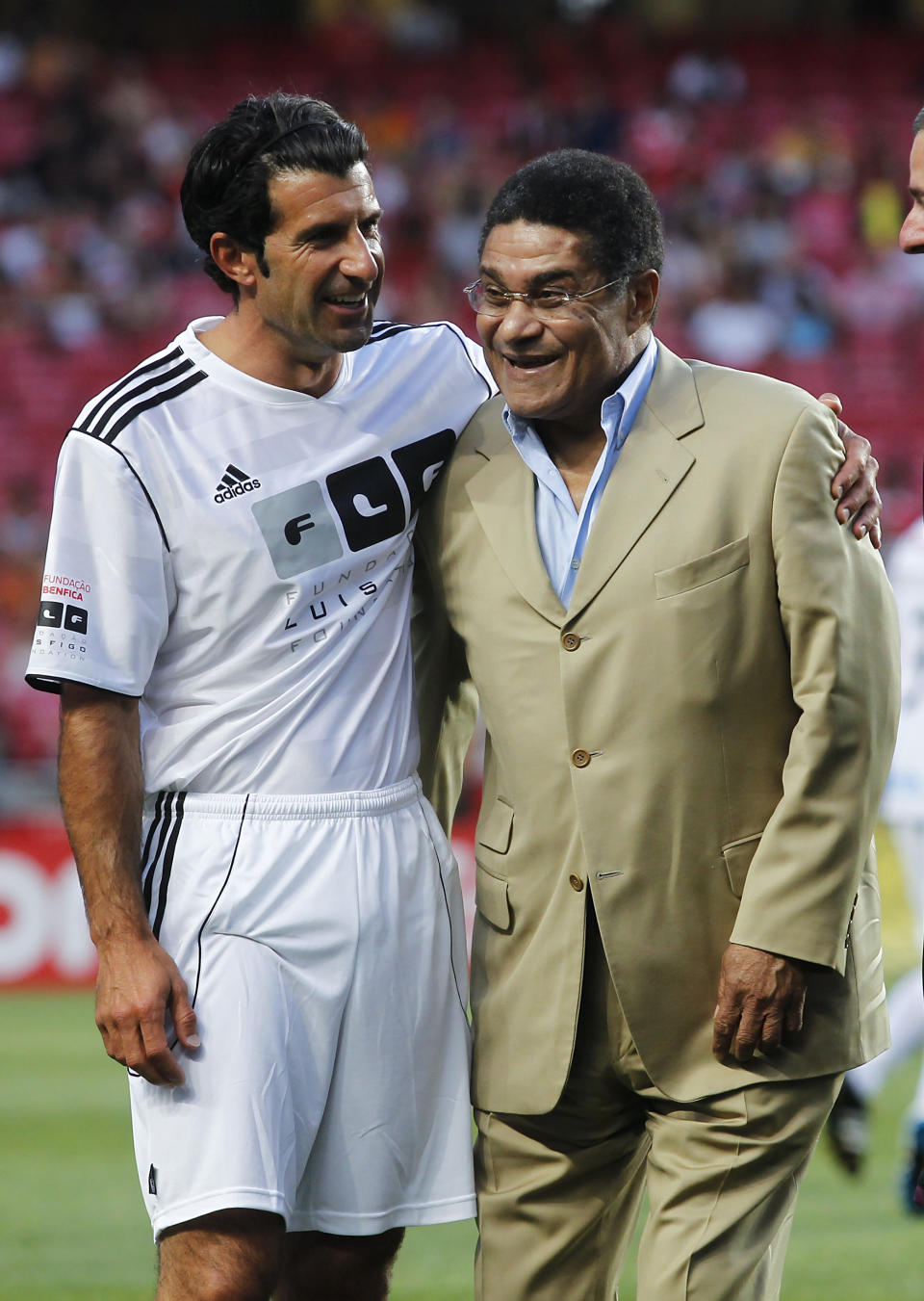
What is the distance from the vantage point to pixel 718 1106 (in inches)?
118

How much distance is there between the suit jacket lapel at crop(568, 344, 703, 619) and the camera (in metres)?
3.03

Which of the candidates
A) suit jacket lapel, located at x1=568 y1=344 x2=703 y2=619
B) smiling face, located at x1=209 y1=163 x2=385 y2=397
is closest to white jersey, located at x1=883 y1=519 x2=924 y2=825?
suit jacket lapel, located at x1=568 y1=344 x2=703 y2=619

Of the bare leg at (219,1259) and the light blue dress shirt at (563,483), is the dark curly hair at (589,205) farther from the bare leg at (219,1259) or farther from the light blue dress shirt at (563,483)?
the bare leg at (219,1259)

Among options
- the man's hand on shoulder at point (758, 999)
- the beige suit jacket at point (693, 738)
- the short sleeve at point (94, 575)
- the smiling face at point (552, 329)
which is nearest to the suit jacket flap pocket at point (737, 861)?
the beige suit jacket at point (693, 738)

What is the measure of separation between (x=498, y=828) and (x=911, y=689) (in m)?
2.87

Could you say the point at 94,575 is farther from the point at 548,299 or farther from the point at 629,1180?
the point at 629,1180

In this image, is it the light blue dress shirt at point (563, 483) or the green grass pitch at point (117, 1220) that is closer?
the light blue dress shirt at point (563, 483)

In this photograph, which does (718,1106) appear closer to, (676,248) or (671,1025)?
(671,1025)

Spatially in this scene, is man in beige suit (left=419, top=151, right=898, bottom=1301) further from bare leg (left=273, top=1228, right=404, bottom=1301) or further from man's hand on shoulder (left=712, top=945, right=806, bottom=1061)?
bare leg (left=273, top=1228, right=404, bottom=1301)

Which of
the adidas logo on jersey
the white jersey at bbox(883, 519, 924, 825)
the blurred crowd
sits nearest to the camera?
the adidas logo on jersey

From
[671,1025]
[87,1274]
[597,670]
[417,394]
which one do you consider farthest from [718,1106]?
[87,1274]

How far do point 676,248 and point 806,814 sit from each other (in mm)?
14218

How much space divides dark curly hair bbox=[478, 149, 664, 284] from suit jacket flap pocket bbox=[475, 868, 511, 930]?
1.09 m

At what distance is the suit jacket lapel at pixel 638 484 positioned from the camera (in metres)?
3.03
